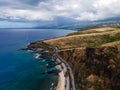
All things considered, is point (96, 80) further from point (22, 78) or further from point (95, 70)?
point (22, 78)

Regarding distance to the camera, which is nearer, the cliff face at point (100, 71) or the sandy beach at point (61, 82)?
the cliff face at point (100, 71)

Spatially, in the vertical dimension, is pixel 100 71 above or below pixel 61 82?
above

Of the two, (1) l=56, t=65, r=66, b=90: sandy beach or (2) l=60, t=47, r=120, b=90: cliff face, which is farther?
(1) l=56, t=65, r=66, b=90: sandy beach

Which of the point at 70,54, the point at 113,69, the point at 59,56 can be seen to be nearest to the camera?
the point at 113,69

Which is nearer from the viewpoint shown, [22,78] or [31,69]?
[22,78]

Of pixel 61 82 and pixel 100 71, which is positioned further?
pixel 61 82

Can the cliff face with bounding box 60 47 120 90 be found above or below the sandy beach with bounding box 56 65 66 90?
above

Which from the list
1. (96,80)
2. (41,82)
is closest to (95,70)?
(96,80)

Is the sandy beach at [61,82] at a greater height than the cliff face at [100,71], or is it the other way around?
the cliff face at [100,71]
